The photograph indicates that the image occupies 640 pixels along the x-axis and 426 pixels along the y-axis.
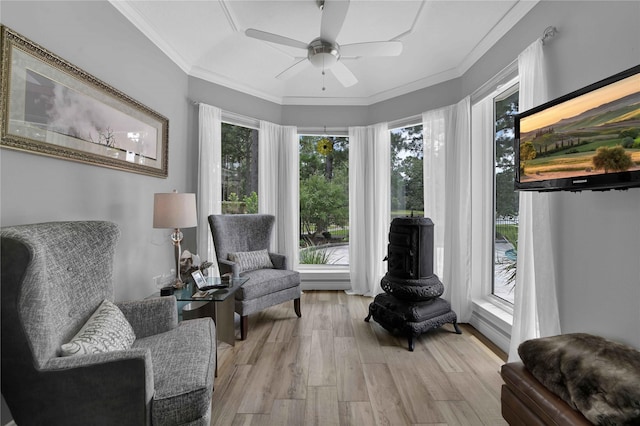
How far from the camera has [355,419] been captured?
5.51 ft

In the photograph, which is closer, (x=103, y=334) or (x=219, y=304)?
(x=103, y=334)

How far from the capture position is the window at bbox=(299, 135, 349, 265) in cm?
434

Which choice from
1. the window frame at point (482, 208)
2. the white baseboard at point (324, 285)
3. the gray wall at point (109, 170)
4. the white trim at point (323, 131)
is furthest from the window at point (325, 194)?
the window frame at point (482, 208)

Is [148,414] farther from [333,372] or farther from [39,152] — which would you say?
[39,152]

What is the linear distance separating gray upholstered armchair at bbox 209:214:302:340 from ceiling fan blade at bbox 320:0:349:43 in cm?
210

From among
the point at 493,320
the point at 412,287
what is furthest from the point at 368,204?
the point at 493,320

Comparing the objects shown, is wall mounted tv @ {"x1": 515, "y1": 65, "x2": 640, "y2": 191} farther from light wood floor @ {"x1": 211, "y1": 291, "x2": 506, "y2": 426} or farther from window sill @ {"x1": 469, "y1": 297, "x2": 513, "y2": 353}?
light wood floor @ {"x1": 211, "y1": 291, "x2": 506, "y2": 426}

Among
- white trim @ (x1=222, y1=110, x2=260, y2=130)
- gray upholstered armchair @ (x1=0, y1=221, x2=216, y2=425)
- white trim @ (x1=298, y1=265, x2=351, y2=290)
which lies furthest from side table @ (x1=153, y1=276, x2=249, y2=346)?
white trim @ (x1=222, y1=110, x2=260, y2=130)

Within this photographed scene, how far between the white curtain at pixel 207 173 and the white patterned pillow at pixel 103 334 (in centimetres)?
176

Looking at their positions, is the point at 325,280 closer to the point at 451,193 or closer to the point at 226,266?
the point at 226,266

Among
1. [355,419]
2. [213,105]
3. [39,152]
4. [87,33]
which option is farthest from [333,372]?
[213,105]

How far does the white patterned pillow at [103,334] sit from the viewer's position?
1279 mm

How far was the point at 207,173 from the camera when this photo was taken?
11.2 feet

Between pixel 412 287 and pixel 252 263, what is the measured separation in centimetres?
174
